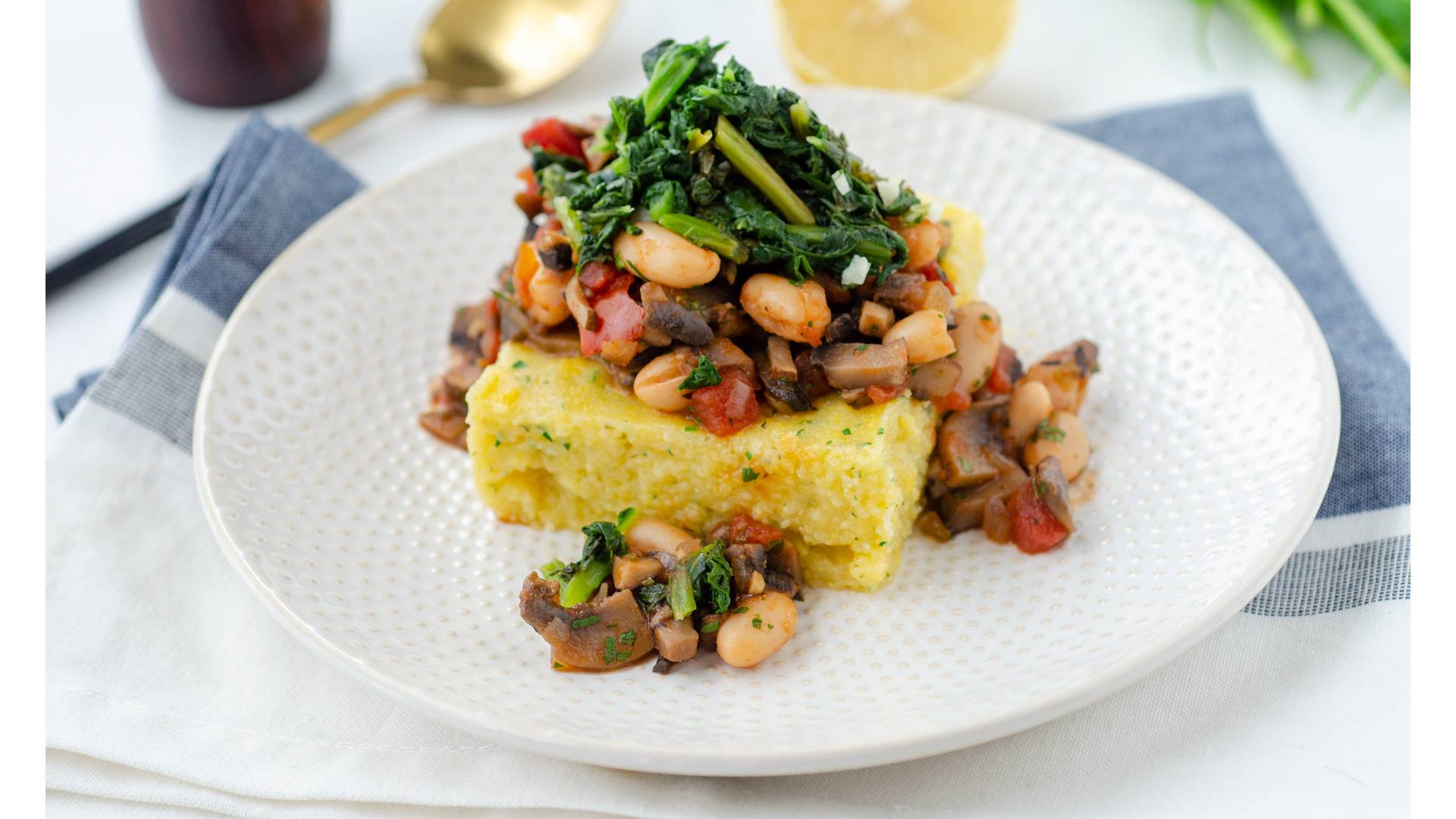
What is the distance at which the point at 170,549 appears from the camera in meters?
4.67

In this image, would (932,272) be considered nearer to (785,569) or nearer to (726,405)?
(726,405)

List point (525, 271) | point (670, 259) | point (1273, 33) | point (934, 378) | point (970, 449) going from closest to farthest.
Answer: point (670, 259), point (934, 378), point (970, 449), point (525, 271), point (1273, 33)

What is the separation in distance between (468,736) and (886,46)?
170 inches

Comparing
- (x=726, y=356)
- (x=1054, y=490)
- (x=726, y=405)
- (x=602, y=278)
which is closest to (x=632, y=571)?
(x=726, y=405)

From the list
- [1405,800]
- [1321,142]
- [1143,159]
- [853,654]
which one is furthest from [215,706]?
[1321,142]

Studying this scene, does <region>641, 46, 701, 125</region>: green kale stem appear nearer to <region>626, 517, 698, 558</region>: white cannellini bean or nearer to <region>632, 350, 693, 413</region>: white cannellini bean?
<region>632, 350, 693, 413</region>: white cannellini bean

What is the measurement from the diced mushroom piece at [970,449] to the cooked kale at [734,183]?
0.66m

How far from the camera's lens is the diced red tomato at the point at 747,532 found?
4.36 m

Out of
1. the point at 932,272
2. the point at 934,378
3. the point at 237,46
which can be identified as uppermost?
the point at 932,272

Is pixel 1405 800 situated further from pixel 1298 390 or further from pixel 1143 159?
pixel 1143 159

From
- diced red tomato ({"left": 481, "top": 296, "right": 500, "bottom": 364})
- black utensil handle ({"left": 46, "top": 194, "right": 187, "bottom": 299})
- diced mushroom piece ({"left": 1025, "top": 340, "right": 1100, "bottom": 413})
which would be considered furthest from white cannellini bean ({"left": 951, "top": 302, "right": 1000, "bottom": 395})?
black utensil handle ({"left": 46, "top": 194, "right": 187, "bottom": 299})

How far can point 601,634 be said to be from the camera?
396cm

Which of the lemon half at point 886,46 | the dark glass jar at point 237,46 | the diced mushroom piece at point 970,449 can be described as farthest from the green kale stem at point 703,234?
the dark glass jar at point 237,46

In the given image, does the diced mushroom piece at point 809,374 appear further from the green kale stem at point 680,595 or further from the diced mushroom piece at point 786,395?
the green kale stem at point 680,595
